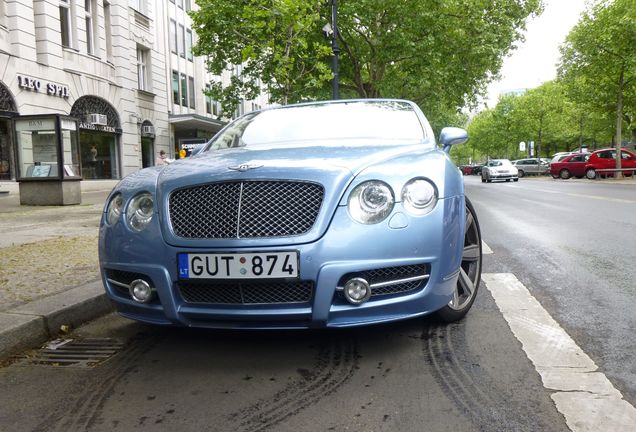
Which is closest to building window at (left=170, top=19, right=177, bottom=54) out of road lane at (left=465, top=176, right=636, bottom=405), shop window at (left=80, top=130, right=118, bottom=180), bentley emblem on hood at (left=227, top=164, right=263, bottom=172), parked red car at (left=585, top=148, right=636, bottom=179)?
shop window at (left=80, top=130, right=118, bottom=180)

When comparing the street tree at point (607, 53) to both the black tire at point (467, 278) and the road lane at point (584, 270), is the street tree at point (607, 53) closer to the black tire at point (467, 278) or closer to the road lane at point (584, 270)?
the road lane at point (584, 270)

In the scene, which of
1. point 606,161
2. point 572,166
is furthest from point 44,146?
point 572,166

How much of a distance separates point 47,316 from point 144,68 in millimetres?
27380

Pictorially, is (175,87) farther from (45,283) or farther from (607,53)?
(45,283)

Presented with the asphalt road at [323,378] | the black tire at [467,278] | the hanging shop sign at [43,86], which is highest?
the hanging shop sign at [43,86]

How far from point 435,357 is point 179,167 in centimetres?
172

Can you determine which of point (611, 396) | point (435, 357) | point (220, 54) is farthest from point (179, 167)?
point (220, 54)

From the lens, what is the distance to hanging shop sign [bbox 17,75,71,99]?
18669 mm

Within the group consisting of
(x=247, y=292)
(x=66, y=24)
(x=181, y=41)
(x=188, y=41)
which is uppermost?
(x=188, y=41)

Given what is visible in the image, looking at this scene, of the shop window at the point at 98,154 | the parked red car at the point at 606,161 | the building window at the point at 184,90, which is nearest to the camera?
the shop window at the point at 98,154

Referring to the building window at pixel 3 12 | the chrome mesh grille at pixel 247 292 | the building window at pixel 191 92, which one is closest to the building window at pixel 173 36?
the building window at pixel 191 92

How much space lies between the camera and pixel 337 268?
2.62 metres

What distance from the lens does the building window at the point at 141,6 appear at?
90.7 ft

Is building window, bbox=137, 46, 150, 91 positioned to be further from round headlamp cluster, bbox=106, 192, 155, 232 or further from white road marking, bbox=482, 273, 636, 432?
white road marking, bbox=482, 273, 636, 432
